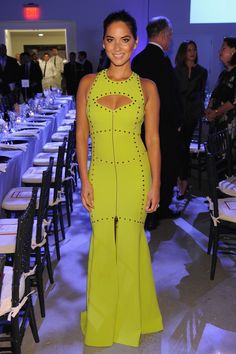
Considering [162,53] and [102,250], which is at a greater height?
[162,53]

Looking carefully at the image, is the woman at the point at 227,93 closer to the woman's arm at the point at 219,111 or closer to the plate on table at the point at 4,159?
the woman's arm at the point at 219,111

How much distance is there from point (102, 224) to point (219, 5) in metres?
7.88

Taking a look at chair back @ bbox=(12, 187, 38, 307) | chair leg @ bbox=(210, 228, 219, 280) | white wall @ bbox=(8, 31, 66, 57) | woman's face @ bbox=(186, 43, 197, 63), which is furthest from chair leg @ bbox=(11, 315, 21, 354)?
white wall @ bbox=(8, 31, 66, 57)

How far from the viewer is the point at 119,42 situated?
1.74m

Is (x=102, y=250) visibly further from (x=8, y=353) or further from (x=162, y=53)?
(x=162, y=53)

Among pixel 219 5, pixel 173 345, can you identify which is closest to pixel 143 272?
pixel 173 345

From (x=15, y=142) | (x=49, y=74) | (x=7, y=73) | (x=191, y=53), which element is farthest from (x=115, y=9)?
(x=15, y=142)

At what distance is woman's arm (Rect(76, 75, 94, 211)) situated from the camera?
6.11 ft

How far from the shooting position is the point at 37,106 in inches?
227

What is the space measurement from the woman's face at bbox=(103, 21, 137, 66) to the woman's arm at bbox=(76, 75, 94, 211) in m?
0.17

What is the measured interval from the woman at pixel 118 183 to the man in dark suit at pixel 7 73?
220 inches

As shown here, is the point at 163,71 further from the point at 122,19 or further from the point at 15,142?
the point at 122,19

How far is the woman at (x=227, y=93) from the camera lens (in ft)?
12.7

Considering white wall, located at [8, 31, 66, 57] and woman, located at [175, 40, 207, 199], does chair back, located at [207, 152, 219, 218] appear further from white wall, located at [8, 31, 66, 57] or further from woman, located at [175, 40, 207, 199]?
white wall, located at [8, 31, 66, 57]
